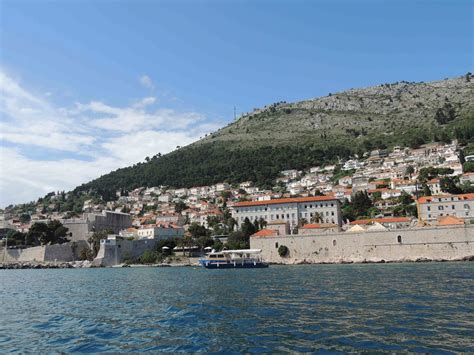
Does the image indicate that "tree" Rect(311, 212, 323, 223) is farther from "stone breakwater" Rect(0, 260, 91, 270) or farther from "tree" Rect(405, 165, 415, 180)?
"stone breakwater" Rect(0, 260, 91, 270)

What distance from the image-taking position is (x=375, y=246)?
44.3 meters

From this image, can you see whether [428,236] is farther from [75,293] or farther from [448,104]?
[448,104]

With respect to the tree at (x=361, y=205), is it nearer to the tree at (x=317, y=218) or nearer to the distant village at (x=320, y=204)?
the distant village at (x=320, y=204)

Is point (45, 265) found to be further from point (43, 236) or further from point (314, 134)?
point (314, 134)

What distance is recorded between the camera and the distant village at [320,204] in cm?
5334

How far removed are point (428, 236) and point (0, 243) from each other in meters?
63.6

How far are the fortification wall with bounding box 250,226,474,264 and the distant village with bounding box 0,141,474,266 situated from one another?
1.75 meters

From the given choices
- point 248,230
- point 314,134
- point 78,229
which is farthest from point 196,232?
point 314,134

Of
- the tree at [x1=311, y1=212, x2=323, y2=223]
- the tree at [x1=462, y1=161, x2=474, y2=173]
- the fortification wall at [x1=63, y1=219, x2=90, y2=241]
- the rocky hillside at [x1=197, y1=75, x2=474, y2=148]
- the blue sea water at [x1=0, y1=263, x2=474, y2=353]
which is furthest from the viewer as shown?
the rocky hillside at [x1=197, y1=75, x2=474, y2=148]

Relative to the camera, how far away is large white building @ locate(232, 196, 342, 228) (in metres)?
64.0

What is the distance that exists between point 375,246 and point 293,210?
22712 millimetres

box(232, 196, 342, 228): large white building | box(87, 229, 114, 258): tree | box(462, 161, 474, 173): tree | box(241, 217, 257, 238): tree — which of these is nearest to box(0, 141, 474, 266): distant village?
box(232, 196, 342, 228): large white building

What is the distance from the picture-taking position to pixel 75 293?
22.1m

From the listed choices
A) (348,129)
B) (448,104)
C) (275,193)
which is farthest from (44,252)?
(448,104)
